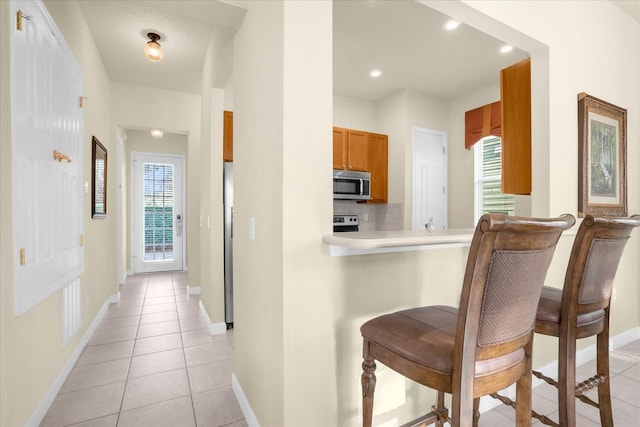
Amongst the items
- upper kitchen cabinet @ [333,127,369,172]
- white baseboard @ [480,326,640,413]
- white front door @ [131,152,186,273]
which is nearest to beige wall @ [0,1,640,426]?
white baseboard @ [480,326,640,413]

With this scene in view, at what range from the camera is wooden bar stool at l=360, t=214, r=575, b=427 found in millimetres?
894

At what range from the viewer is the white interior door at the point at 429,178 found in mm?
4641

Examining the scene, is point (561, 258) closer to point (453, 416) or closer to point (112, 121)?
point (453, 416)

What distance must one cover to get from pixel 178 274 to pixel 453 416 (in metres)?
6.09

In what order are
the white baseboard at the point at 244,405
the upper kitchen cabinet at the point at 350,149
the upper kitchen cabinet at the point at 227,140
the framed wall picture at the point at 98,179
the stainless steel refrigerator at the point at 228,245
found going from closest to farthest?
the white baseboard at the point at 244,405, the framed wall picture at the point at 98,179, the stainless steel refrigerator at the point at 228,245, the upper kitchen cabinet at the point at 227,140, the upper kitchen cabinet at the point at 350,149

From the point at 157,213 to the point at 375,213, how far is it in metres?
4.17

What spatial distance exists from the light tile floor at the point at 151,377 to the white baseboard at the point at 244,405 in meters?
0.03

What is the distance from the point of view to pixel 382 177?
483 centimetres

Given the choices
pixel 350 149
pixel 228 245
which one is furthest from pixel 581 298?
pixel 350 149

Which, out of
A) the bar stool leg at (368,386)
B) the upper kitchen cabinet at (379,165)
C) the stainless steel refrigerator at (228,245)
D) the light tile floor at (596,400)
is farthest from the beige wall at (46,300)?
the upper kitchen cabinet at (379,165)

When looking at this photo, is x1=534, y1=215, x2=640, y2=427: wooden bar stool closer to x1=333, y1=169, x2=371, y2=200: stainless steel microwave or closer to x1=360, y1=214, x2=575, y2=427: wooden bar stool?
x1=360, y1=214, x2=575, y2=427: wooden bar stool

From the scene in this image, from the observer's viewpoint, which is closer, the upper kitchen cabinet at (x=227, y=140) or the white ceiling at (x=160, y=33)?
the white ceiling at (x=160, y=33)

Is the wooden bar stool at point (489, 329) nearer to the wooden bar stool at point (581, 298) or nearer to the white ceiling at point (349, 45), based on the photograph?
the wooden bar stool at point (581, 298)

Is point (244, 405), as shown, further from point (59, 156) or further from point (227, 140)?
point (227, 140)
